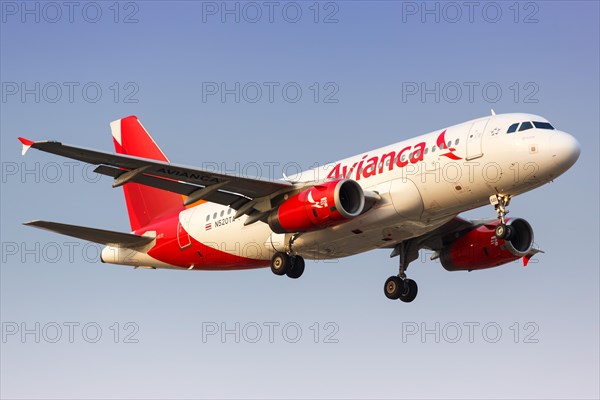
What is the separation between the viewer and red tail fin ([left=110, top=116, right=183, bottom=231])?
49438 millimetres

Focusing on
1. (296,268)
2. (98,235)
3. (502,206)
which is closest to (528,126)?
(502,206)

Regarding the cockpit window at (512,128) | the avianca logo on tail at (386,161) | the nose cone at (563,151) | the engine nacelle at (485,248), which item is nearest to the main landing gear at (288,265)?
the avianca logo on tail at (386,161)

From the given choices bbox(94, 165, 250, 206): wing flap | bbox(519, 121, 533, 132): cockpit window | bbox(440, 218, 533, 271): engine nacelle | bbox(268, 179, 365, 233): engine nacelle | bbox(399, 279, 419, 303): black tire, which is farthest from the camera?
bbox(399, 279, 419, 303): black tire

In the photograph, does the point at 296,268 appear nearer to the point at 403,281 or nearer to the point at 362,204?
the point at 362,204

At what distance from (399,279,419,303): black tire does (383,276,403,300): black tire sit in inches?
6.5

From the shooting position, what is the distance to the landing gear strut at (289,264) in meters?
42.5

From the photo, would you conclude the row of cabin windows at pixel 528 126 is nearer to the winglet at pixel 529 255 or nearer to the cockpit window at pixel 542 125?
the cockpit window at pixel 542 125

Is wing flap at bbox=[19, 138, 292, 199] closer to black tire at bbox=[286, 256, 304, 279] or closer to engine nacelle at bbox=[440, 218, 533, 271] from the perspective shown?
black tire at bbox=[286, 256, 304, 279]

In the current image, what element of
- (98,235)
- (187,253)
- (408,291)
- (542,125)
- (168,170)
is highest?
(542,125)

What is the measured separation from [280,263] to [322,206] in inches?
156

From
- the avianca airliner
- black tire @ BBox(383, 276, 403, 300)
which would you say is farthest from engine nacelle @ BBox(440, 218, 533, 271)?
black tire @ BBox(383, 276, 403, 300)

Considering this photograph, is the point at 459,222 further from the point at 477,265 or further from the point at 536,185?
the point at 536,185

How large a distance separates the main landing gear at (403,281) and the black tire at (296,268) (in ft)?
16.9

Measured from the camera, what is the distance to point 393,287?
152ft
